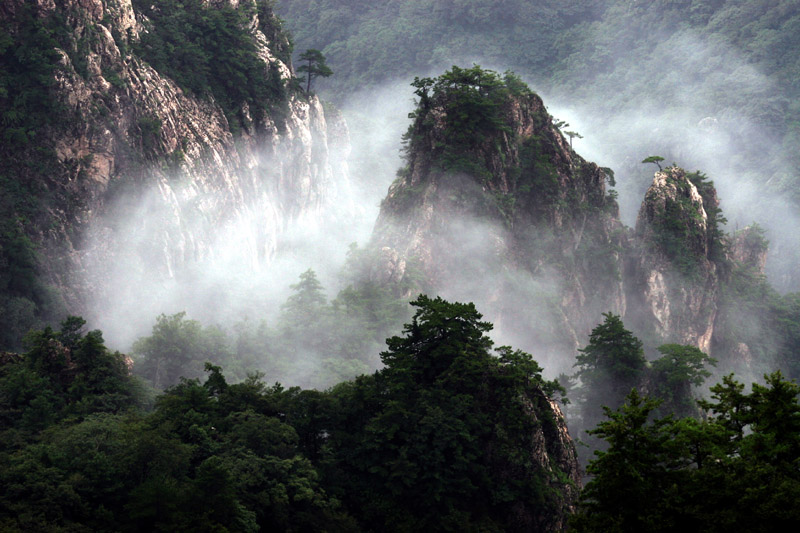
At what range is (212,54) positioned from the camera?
271ft

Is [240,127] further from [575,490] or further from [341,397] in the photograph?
[575,490]

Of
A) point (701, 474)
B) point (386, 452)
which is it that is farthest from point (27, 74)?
point (701, 474)

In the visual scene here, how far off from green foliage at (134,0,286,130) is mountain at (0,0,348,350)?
0.13m

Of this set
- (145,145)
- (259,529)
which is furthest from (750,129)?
(259,529)

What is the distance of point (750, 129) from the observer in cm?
17000

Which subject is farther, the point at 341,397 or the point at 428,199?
the point at 428,199

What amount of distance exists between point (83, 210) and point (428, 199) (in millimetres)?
27221

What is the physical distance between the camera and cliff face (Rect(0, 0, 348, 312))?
213 feet

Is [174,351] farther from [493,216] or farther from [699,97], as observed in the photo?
[699,97]

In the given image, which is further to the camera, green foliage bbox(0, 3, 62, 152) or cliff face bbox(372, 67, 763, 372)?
cliff face bbox(372, 67, 763, 372)

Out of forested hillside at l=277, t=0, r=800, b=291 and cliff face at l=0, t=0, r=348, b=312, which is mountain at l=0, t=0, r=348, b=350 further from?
forested hillside at l=277, t=0, r=800, b=291

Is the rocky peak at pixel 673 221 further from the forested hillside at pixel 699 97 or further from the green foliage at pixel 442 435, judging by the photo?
the forested hillside at pixel 699 97

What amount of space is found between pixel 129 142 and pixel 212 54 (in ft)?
54.3

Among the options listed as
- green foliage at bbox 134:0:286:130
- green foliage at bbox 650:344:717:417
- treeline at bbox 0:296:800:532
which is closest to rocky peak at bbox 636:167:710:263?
green foliage at bbox 650:344:717:417
